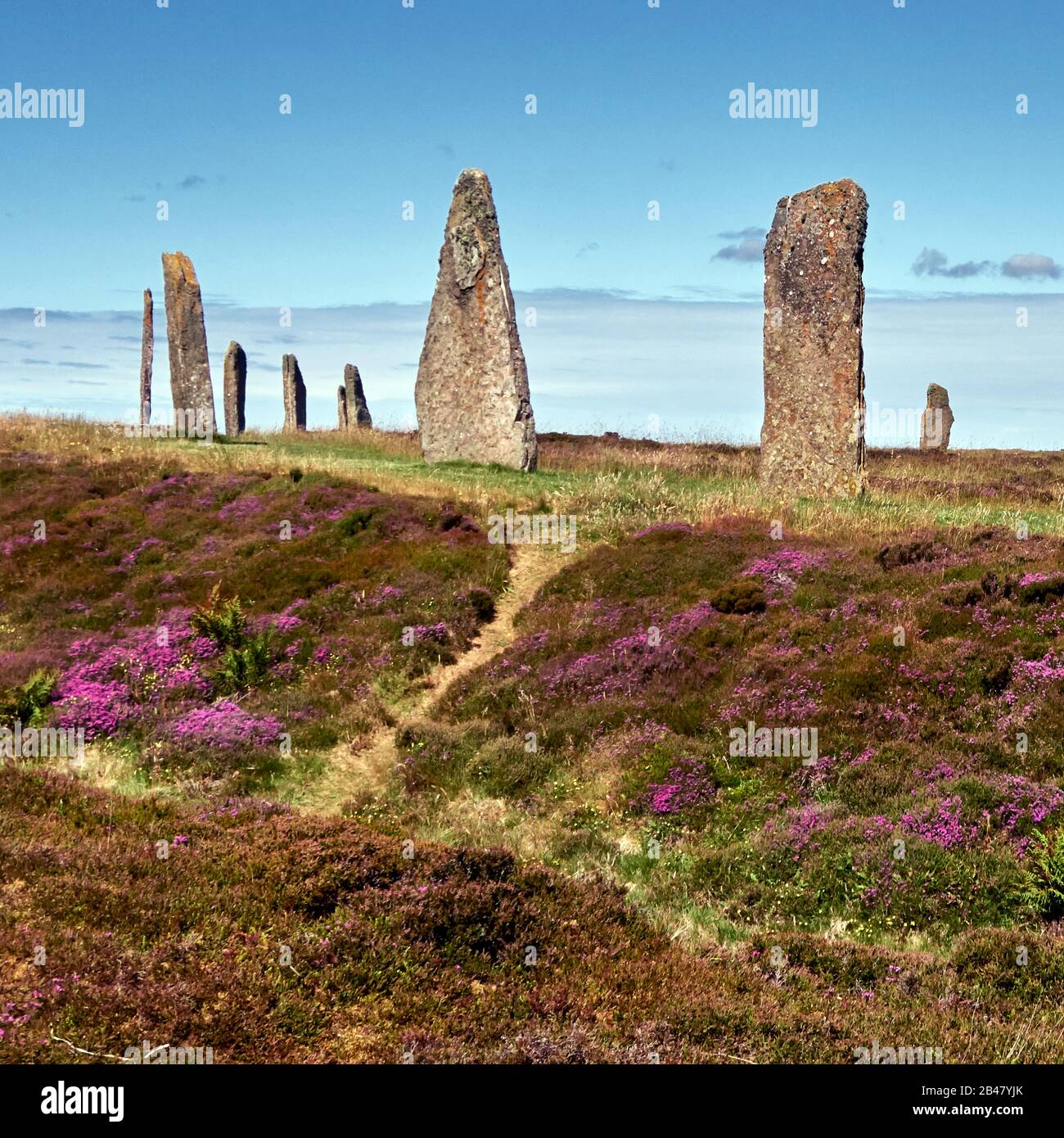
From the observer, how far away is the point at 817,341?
955 inches

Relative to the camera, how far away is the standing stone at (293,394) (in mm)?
59562

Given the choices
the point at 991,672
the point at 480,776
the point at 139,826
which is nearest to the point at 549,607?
the point at 480,776

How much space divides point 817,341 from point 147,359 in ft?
111

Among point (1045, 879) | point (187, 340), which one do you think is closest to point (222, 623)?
point (1045, 879)

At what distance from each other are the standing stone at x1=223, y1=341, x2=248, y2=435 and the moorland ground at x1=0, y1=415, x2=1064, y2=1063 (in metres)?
28.6

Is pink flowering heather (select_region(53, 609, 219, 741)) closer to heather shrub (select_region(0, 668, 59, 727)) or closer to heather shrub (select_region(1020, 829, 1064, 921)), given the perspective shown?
heather shrub (select_region(0, 668, 59, 727))

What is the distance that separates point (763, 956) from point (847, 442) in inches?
662

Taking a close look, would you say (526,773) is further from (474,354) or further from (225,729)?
(474,354)

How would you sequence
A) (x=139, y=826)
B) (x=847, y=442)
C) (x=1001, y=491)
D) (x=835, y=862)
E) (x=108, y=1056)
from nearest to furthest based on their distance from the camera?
1. (x=108, y=1056)
2. (x=139, y=826)
3. (x=835, y=862)
4. (x=847, y=442)
5. (x=1001, y=491)

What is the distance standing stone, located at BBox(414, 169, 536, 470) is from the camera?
29141 mm

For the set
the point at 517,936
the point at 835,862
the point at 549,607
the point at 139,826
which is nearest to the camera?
the point at 517,936

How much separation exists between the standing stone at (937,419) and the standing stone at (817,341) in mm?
31314
